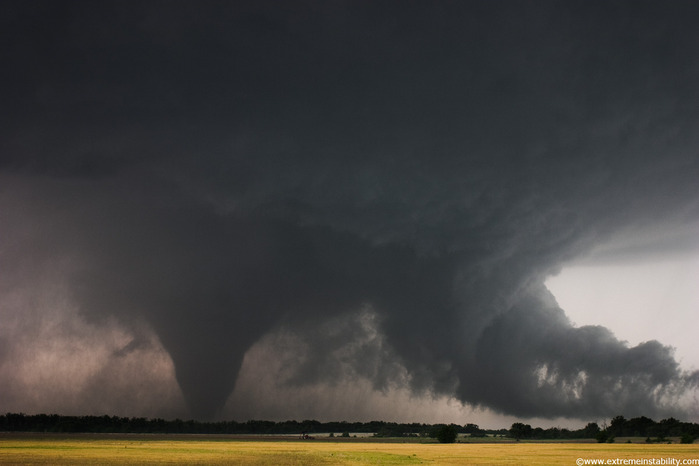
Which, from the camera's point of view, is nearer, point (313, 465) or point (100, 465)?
point (100, 465)

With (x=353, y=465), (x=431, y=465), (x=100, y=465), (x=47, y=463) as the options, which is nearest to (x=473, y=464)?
(x=431, y=465)

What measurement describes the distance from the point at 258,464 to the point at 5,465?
38335 millimetres

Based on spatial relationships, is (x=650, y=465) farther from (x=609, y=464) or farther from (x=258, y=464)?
(x=258, y=464)

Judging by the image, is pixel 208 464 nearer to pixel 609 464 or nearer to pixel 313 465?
pixel 313 465

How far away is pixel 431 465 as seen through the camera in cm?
9044

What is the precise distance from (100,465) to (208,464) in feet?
56.2

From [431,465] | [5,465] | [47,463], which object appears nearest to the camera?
[5,465]

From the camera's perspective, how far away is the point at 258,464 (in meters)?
90.1

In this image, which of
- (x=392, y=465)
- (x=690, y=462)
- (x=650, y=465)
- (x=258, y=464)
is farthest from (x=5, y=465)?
(x=690, y=462)

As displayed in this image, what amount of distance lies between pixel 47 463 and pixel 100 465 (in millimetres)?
8830

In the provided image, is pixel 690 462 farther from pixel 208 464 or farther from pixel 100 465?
pixel 100 465

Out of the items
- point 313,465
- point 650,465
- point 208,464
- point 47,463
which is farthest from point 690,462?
point 47,463

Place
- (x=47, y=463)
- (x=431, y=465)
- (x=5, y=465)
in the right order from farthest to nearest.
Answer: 1. (x=431, y=465)
2. (x=47, y=463)
3. (x=5, y=465)

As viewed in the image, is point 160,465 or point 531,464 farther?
point 531,464
